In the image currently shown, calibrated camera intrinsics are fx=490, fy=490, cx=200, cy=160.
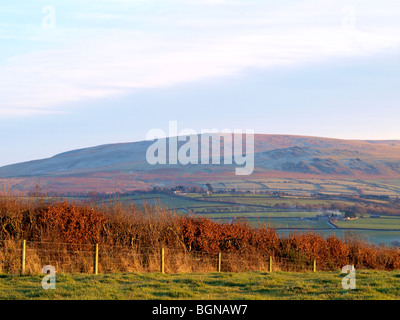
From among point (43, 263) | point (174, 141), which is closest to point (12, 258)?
point (43, 263)

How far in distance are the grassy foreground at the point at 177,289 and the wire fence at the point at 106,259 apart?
146 centimetres

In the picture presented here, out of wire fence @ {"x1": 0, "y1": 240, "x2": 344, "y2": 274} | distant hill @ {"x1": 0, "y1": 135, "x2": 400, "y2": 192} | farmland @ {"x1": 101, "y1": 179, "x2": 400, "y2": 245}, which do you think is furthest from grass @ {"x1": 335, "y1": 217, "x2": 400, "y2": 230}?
distant hill @ {"x1": 0, "y1": 135, "x2": 400, "y2": 192}

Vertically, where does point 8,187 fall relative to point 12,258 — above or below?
above

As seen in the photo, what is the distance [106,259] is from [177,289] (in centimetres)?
592

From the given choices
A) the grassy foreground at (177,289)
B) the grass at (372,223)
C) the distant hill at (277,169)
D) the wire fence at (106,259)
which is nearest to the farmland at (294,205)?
the grass at (372,223)

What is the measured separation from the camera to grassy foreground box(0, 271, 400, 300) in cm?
1031

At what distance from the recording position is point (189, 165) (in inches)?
6363

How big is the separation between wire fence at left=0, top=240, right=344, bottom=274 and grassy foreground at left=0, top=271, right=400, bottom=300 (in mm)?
1456

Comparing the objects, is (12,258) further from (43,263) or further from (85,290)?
(85,290)

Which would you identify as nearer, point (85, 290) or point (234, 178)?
point (85, 290)

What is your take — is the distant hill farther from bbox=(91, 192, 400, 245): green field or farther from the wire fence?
the wire fence
